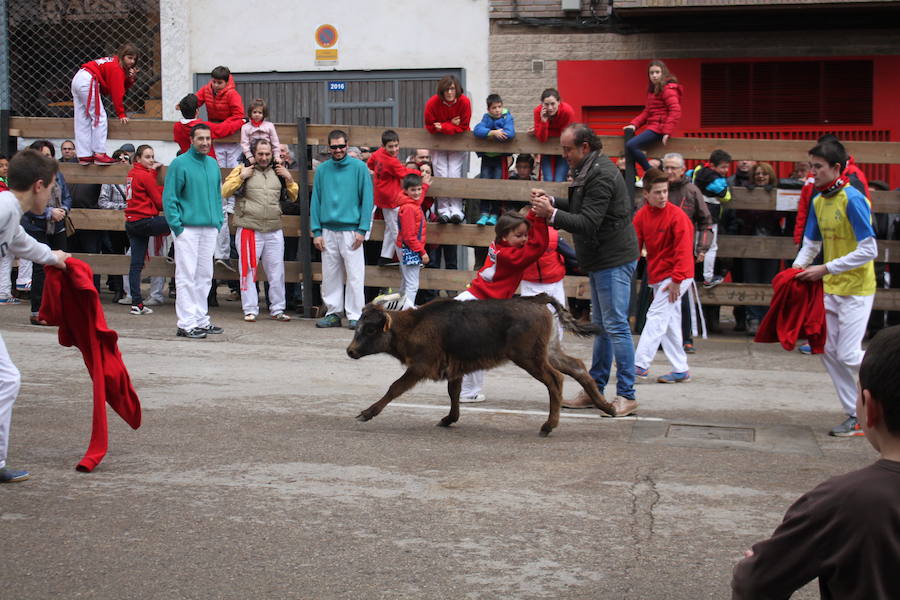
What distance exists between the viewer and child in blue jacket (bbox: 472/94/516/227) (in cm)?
1327

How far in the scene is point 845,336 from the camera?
7.91 meters

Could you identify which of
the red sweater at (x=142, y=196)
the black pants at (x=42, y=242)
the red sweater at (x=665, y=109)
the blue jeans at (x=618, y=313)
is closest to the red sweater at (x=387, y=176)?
the red sweater at (x=142, y=196)

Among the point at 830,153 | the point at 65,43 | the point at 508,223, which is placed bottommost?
the point at 508,223

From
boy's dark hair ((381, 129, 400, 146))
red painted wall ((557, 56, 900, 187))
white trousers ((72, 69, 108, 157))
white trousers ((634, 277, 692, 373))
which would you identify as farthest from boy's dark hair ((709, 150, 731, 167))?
white trousers ((72, 69, 108, 157))

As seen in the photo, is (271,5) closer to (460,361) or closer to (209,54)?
(209,54)

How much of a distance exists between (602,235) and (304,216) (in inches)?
237

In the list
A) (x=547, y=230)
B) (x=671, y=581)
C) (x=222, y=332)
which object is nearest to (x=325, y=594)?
(x=671, y=581)

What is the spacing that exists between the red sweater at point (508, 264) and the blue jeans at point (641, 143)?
15.3 feet

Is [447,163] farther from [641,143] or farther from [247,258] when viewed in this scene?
[247,258]

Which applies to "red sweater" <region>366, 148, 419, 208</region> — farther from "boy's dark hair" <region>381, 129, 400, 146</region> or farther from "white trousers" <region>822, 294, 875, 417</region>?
"white trousers" <region>822, 294, 875, 417</region>

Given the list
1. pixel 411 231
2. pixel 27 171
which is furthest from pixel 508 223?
pixel 411 231

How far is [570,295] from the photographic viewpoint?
13047 millimetres

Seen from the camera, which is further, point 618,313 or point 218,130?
point 218,130

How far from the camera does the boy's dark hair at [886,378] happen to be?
100 inches
